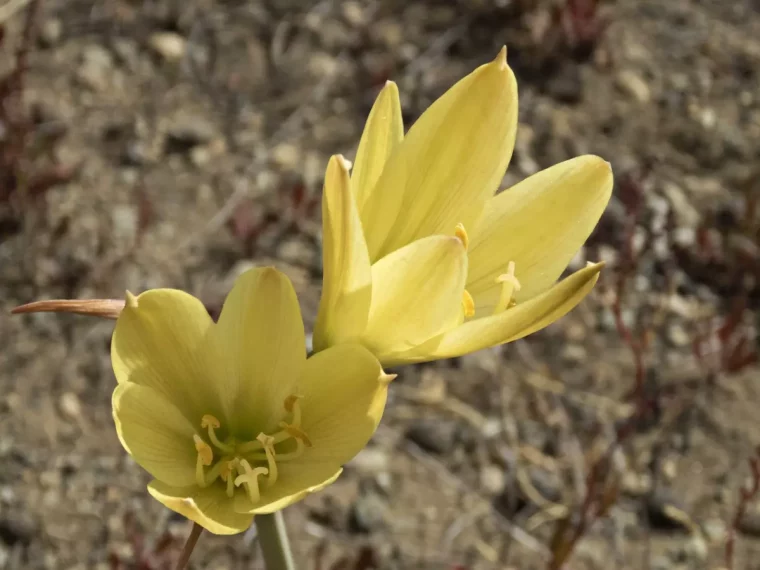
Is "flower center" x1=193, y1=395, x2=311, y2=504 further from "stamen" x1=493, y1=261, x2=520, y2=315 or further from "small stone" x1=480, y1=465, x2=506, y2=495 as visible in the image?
"small stone" x1=480, y1=465, x2=506, y2=495

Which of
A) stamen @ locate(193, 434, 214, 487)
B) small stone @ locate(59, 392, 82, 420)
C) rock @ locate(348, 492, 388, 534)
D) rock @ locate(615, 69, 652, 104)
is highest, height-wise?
stamen @ locate(193, 434, 214, 487)

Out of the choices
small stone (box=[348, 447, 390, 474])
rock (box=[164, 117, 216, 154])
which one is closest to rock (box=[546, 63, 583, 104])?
rock (box=[164, 117, 216, 154])

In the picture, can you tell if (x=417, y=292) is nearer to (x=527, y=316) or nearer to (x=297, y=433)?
(x=527, y=316)

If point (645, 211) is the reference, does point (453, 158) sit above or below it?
above

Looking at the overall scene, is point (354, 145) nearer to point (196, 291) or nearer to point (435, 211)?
point (196, 291)

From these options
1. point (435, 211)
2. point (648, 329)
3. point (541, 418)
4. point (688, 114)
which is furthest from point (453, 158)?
point (688, 114)

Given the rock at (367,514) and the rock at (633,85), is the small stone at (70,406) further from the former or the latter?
the rock at (633,85)

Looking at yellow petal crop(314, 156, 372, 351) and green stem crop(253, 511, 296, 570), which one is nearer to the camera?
yellow petal crop(314, 156, 372, 351)

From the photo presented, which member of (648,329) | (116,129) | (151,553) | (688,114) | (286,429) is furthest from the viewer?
(688,114)
